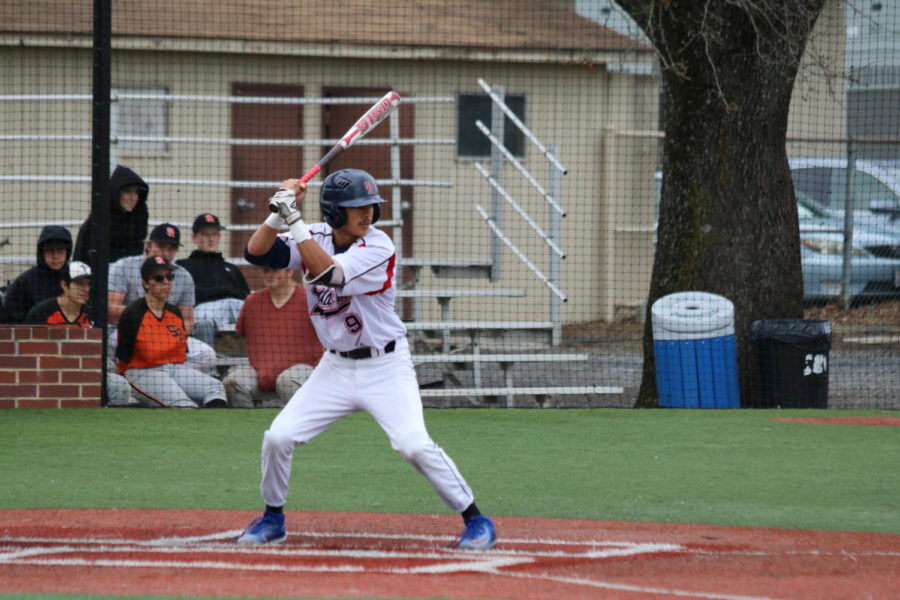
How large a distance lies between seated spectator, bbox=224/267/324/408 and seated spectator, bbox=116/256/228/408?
0.19 meters

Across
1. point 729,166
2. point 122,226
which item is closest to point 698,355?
point 729,166

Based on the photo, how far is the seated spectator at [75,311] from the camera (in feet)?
30.7

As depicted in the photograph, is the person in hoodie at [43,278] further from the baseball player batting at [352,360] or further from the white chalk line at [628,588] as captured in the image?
the white chalk line at [628,588]

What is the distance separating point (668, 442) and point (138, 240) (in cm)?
441

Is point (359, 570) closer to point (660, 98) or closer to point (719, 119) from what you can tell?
point (719, 119)

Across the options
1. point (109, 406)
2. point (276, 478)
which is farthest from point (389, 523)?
point (109, 406)

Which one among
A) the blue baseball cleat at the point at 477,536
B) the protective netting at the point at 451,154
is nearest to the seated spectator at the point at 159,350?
the protective netting at the point at 451,154

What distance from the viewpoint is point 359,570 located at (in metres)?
4.76

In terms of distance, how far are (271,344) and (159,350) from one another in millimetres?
782

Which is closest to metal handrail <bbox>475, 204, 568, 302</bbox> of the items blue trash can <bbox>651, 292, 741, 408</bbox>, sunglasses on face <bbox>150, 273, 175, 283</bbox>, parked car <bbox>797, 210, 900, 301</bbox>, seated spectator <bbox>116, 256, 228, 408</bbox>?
blue trash can <bbox>651, 292, 741, 408</bbox>

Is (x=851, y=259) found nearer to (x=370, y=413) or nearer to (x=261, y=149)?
(x=261, y=149)

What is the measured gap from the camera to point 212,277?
35.4 ft

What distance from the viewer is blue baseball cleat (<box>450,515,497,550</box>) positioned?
5160mm

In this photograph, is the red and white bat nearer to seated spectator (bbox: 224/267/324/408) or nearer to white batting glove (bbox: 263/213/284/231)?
white batting glove (bbox: 263/213/284/231)
